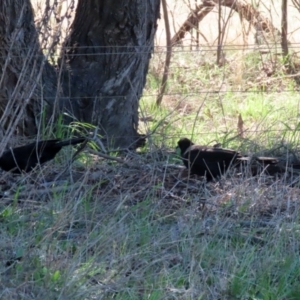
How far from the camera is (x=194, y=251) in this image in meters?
4.08

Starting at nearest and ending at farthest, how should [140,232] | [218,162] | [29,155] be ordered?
[140,232]
[29,155]
[218,162]

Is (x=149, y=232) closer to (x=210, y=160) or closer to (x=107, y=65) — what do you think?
(x=210, y=160)

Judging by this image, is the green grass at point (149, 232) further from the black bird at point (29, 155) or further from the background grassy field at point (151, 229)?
the black bird at point (29, 155)

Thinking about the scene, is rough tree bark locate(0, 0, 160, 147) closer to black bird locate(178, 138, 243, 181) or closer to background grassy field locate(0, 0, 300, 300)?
background grassy field locate(0, 0, 300, 300)

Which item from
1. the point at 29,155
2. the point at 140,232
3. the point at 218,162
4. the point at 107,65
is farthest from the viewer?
the point at 107,65

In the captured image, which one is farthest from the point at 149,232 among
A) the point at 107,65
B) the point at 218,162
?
the point at 107,65

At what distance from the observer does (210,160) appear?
5.61 meters

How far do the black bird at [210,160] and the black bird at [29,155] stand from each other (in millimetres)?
871

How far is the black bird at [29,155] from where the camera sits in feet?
17.6

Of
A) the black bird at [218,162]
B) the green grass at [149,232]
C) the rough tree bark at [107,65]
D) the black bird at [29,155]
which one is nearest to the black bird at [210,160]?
the black bird at [218,162]

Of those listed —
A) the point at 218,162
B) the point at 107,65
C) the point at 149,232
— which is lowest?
the point at 149,232

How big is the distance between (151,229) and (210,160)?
50.4 inches

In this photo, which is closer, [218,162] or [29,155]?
[29,155]

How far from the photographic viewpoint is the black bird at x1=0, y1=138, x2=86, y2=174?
5.35 meters
